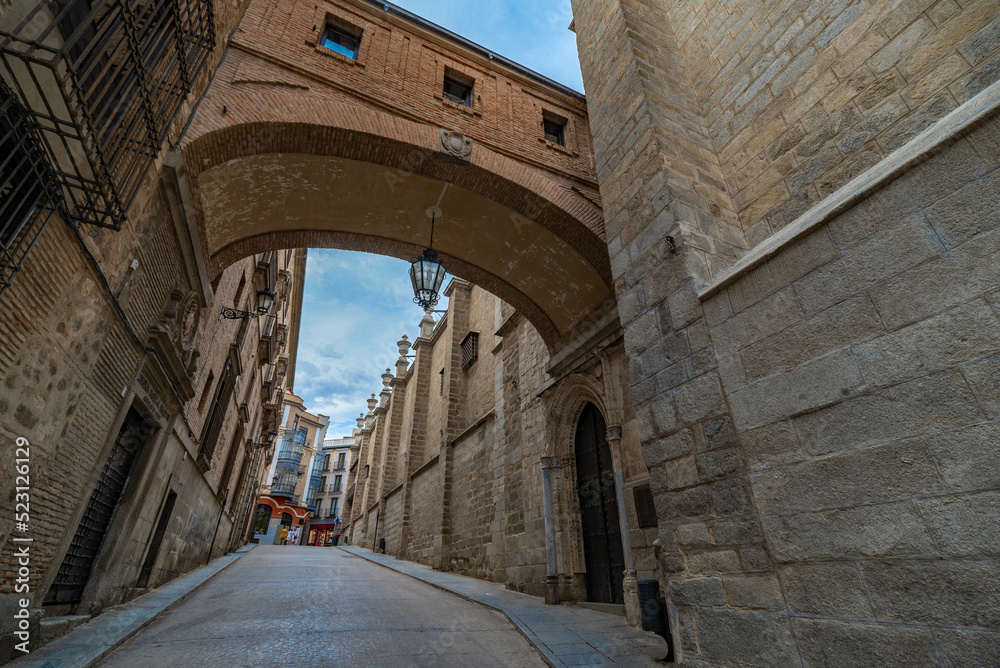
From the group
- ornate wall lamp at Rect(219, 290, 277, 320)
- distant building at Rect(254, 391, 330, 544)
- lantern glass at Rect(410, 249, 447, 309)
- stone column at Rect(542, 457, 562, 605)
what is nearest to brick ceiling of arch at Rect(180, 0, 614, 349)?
ornate wall lamp at Rect(219, 290, 277, 320)

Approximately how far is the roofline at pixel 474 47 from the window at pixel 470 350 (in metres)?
7.99

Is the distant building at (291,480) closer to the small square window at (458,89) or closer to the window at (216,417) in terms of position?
the window at (216,417)

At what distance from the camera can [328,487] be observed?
5000 centimetres

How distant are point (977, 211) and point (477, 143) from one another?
5243 millimetres

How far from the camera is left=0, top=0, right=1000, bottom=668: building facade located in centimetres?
210

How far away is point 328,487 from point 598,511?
50337 mm

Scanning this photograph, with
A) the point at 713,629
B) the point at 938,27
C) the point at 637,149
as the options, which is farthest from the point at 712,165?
the point at 713,629

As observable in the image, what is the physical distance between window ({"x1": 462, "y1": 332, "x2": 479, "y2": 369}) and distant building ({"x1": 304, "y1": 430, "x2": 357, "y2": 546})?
35559 mm

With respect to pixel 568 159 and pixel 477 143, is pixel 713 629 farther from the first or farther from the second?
pixel 568 159

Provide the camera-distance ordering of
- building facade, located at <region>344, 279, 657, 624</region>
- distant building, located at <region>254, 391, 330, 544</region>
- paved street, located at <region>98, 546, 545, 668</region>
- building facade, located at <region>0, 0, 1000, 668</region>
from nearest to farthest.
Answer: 1. building facade, located at <region>0, 0, 1000, 668</region>
2. paved street, located at <region>98, 546, 545, 668</region>
3. building facade, located at <region>344, 279, 657, 624</region>
4. distant building, located at <region>254, 391, 330, 544</region>

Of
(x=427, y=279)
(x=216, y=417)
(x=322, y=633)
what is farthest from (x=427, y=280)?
(x=216, y=417)

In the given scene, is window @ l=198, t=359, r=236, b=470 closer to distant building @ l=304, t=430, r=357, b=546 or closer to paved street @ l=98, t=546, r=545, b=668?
paved street @ l=98, t=546, r=545, b=668

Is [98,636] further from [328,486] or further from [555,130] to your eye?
[328,486]

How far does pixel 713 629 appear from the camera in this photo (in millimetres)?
2738
